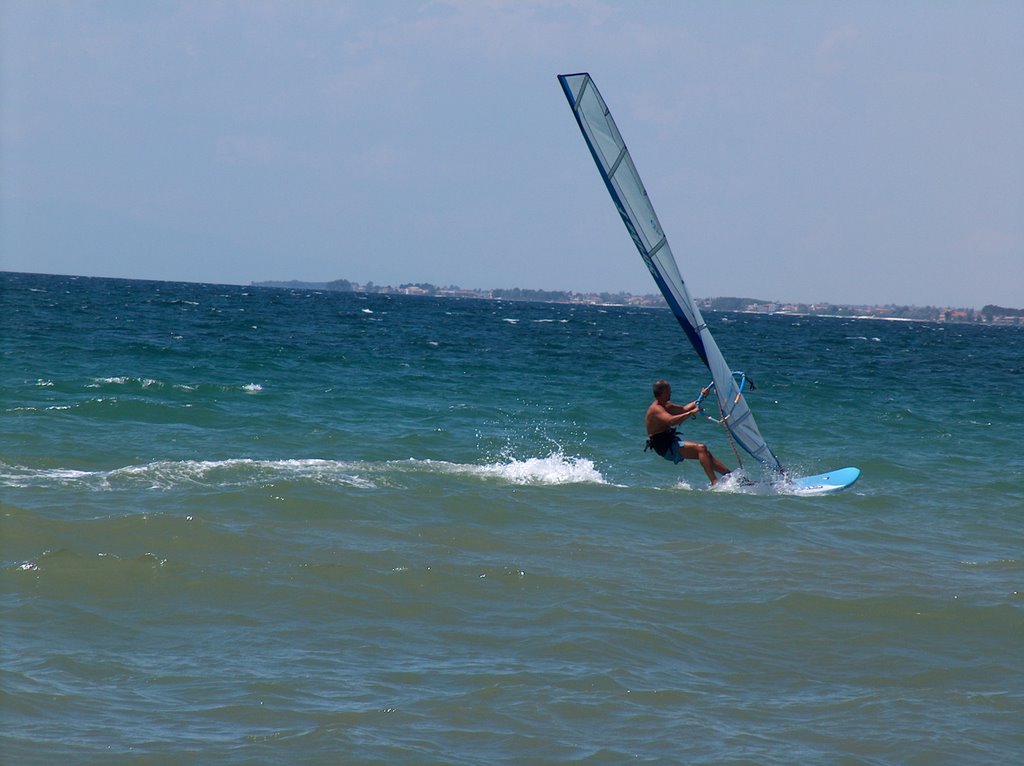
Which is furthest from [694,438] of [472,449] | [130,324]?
[130,324]

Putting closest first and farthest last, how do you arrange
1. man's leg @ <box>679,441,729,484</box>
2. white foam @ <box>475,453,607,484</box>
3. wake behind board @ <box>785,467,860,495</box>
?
man's leg @ <box>679,441,729,484</box> → wake behind board @ <box>785,467,860,495</box> → white foam @ <box>475,453,607,484</box>

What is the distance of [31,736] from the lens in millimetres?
4953

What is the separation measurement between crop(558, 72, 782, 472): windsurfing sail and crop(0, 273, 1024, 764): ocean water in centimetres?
132

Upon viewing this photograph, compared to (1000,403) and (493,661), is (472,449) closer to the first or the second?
(493,661)

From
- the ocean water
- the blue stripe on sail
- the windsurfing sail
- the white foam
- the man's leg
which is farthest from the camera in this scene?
the white foam

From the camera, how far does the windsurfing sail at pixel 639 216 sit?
32.1 ft

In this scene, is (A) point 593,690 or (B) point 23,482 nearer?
(A) point 593,690

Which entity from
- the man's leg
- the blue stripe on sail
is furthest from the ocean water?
the blue stripe on sail

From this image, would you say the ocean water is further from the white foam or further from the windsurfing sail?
the windsurfing sail

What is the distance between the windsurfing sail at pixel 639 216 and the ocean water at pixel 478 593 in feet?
4.33

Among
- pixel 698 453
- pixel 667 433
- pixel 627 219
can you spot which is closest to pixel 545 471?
pixel 667 433

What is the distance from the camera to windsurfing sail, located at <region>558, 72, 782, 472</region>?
32.1ft

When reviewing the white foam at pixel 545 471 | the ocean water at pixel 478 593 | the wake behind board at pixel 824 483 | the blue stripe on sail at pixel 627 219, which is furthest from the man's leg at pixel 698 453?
the white foam at pixel 545 471

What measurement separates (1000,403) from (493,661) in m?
20.8
